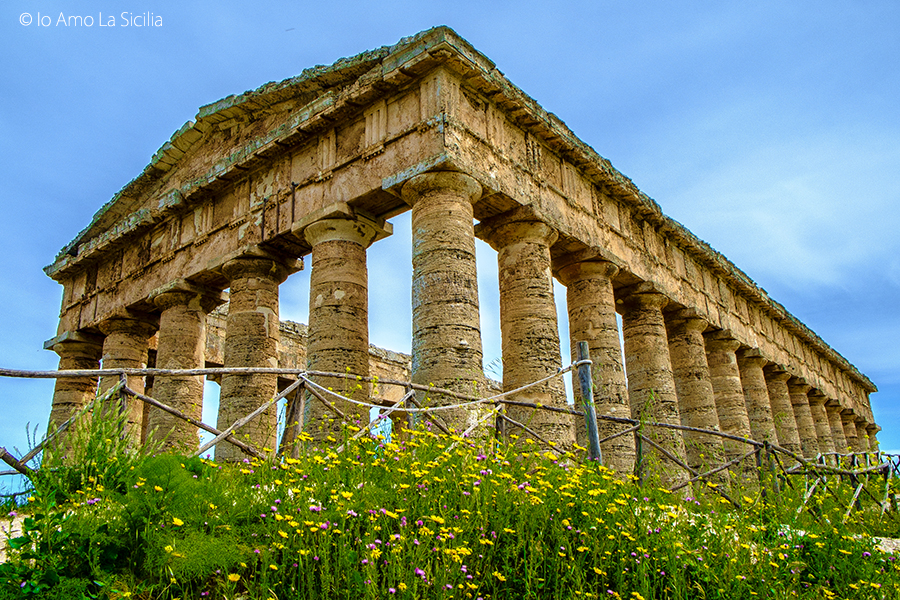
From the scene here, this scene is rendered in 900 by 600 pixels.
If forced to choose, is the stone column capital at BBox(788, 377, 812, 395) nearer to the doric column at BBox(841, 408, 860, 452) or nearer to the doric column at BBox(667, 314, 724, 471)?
the doric column at BBox(841, 408, 860, 452)

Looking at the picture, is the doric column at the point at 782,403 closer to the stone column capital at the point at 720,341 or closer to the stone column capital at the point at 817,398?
the stone column capital at the point at 817,398

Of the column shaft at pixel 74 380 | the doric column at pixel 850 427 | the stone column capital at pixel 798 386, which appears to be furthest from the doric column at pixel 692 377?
the doric column at pixel 850 427

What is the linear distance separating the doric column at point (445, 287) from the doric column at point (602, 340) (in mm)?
3433

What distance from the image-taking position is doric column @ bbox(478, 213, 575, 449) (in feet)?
34.3

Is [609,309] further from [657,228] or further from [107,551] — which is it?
[107,551]

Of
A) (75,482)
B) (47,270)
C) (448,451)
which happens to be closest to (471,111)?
(448,451)

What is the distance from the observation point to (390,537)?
4.10 meters

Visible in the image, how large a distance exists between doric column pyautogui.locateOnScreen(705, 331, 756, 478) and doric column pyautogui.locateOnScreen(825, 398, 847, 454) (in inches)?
383

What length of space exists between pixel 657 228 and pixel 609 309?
3987 mm

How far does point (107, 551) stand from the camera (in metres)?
3.74

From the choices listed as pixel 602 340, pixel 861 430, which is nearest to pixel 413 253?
pixel 602 340

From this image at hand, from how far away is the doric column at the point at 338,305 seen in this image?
35.5ft

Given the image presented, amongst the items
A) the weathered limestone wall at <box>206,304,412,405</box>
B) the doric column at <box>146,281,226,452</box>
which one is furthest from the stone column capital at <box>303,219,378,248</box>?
the weathered limestone wall at <box>206,304,412,405</box>

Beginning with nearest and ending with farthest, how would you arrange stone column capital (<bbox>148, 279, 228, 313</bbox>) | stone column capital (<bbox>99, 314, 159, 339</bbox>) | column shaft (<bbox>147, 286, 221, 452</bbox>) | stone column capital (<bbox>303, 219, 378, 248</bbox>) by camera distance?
stone column capital (<bbox>303, 219, 378, 248</bbox>)
column shaft (<bbox>147, 286, 221, 452</bbox>)
stone column capital (<bbox>148, 279, 228, 313</bbox>)
stone column capital (<bbox>99, 314, 159, 339</bbox>)
